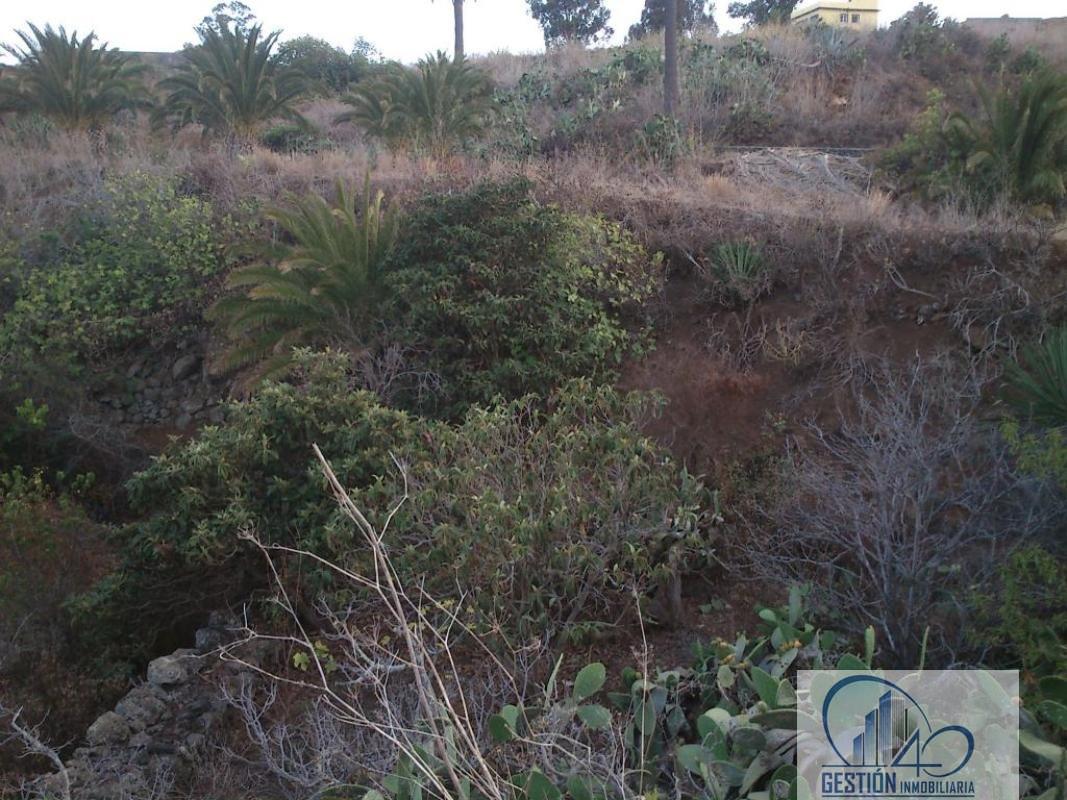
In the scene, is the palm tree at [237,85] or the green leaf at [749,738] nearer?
the green leaf at [749,738]

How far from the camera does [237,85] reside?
16.0m

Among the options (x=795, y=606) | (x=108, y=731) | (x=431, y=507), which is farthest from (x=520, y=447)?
(x=108, y=731)

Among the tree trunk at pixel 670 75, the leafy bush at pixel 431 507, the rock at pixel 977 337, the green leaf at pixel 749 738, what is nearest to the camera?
the green leaf at pixel 749 738

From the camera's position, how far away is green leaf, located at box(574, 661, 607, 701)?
365 cm

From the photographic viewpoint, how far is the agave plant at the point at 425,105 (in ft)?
48.8

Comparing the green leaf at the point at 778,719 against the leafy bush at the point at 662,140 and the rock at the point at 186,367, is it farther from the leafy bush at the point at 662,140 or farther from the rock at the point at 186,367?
the leafy bush at the point at 662,140

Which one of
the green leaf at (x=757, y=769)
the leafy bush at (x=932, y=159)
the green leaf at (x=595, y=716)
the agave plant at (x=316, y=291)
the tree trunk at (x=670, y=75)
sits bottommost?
the green leaf at (x=757, y=769)

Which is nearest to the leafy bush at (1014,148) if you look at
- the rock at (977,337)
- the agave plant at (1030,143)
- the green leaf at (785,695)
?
the agave plant at (1030,143)

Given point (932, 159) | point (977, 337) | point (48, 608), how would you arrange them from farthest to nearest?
point (932, 159)
point (977, 337)
point (48, 608)

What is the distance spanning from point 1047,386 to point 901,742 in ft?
11.1

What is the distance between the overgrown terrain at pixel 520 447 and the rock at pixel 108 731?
0.05ft

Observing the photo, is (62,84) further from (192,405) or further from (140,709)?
(140,709)

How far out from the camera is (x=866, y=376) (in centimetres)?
747

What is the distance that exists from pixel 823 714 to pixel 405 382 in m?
5.10
